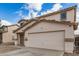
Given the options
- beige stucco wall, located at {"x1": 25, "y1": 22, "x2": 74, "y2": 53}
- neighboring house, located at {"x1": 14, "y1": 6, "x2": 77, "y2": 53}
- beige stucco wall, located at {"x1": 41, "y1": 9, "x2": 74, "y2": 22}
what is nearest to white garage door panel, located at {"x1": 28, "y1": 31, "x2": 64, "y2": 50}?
neighboring house, located at {"x1": 14, "y1": 6, "x2": 77, "y2": 53}

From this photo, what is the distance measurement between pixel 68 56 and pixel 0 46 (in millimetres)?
2008

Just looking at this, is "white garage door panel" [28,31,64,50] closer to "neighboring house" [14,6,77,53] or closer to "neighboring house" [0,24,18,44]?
"neighboring house" [14,6,77,53]

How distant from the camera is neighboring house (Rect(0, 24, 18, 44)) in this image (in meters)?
6.20

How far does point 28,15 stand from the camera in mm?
6168

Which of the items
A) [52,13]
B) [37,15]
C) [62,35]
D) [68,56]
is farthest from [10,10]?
[68,56]

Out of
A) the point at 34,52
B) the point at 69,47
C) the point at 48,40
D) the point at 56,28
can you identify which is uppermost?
the point at 56,28

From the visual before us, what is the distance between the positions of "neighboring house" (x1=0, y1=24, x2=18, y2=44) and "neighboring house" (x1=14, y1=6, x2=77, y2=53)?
0.48ft

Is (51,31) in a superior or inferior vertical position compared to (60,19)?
inferior

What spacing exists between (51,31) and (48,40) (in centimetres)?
28

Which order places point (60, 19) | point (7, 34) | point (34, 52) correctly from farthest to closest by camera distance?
point (7, 34) → point (34, 52) → point (60, 19)

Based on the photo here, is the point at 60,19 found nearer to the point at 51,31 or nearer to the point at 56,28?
the point at 56,28

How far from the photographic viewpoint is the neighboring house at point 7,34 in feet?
20.3

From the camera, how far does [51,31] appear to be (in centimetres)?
625

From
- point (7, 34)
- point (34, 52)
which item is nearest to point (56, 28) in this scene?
point (34, 52)
